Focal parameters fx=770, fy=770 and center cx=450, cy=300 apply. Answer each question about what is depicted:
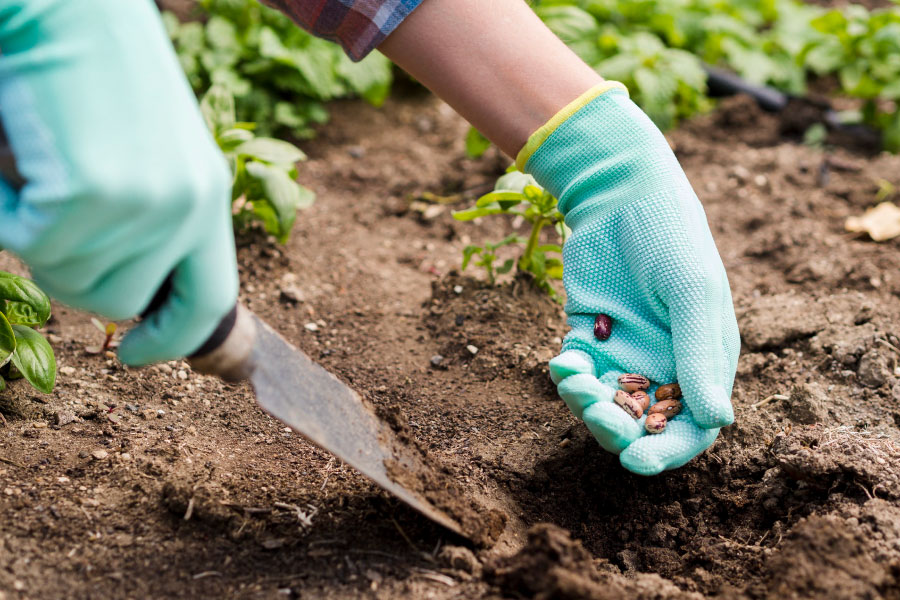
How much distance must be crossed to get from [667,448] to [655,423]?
71 mm

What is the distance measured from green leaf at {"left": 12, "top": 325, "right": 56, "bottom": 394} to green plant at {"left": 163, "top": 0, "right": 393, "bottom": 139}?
1.79m

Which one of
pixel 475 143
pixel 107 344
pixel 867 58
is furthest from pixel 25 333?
pixel 867 58

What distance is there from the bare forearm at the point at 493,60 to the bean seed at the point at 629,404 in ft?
2.27

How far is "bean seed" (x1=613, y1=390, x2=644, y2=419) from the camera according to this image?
1671 mm

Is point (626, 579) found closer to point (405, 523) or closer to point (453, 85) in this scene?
point (405, 523)

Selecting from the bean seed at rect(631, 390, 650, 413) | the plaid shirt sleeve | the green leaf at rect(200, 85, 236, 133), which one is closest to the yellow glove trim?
the plaid shirt sleeve

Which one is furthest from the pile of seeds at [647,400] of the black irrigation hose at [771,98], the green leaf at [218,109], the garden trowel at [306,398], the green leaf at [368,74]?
the black irrigation hose at [771,98]

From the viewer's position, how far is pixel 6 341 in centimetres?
174

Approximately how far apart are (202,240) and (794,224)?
2.44 metres

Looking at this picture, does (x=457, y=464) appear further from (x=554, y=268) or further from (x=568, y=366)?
(x=554, y=268)

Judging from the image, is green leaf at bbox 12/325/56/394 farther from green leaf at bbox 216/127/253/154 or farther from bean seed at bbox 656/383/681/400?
bean seed at bbox 656/383/681/400

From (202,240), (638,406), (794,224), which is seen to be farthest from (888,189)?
(202,240)

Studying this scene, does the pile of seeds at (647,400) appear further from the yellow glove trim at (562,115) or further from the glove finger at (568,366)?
the yellow glove trim at (562,115)

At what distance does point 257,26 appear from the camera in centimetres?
343
